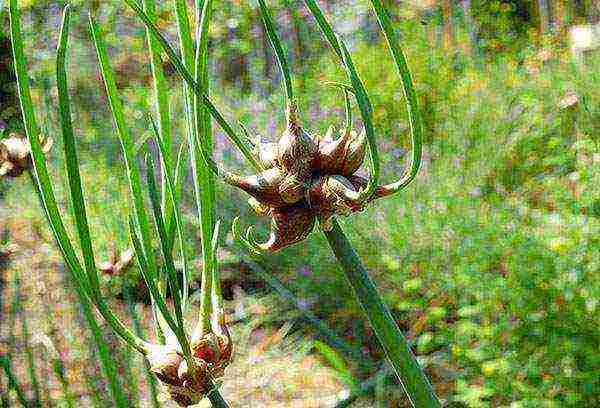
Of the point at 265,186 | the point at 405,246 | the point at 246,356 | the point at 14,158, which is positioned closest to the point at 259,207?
the point at 265,186

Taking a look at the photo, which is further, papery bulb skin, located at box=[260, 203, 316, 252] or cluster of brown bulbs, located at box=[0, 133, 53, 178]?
cluster of brown bulbs, located at box=[0, 133, 53, 178]

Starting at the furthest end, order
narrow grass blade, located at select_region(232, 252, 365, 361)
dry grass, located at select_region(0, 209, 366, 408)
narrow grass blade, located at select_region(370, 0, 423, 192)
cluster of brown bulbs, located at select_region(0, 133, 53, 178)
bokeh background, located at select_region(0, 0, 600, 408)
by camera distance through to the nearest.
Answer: dry grass, located at select_region(0, 209, 366, 408) < bokeh background, located at select_region(0, 0, 600, 408) < narrow grass blade, located at select_region(232, 252, 365, 361) < cluster of brown bulbs, located at select_region(0, 133, 53, 178) < narrow grass blade, located at select_region(370, 0, 423, 192)

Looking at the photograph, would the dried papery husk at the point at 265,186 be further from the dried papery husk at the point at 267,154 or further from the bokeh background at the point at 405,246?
the bokeh background at the point at 405,246

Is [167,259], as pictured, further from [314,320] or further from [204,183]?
[314,320]

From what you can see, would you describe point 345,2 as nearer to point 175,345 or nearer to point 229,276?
point 229,276

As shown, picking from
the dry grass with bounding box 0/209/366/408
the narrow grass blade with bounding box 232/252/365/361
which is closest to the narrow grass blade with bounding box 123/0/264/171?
the narrow grass blade with bounding box 232/252/365/361


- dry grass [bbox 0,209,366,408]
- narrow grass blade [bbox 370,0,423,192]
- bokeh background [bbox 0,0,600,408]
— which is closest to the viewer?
narrow grass blade [bbox 370,0,423,192]

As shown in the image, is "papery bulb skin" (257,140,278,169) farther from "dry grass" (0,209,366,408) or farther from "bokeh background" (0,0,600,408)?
"dry grass" (0,209,366,408)

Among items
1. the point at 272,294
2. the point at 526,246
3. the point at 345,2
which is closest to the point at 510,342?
the point at 526,246
